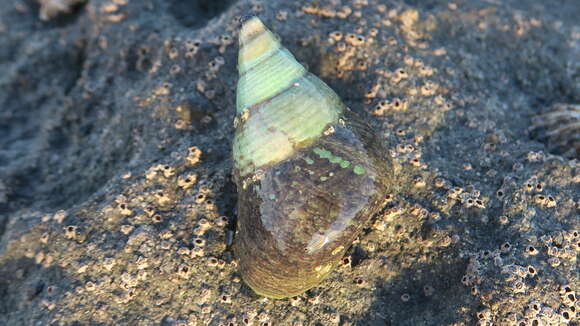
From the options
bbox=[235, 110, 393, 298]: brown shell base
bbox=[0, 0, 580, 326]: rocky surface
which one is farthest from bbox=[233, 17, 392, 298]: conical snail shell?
bbox=[0, 0, 580, 326]: rocky surface

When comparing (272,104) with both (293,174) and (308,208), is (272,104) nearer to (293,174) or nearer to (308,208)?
(293,174)

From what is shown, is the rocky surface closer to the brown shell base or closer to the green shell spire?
the brown shell base

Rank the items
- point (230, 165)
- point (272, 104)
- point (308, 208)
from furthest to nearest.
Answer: point (230, 165)
point (272, 104)
point (308, 208)

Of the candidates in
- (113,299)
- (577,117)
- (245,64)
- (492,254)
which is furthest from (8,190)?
(577,117)

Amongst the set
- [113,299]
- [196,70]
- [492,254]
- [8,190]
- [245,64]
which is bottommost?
[492,254]

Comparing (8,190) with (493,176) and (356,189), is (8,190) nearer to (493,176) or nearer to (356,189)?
(356,189)

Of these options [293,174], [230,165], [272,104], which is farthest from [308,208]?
[230,165]
